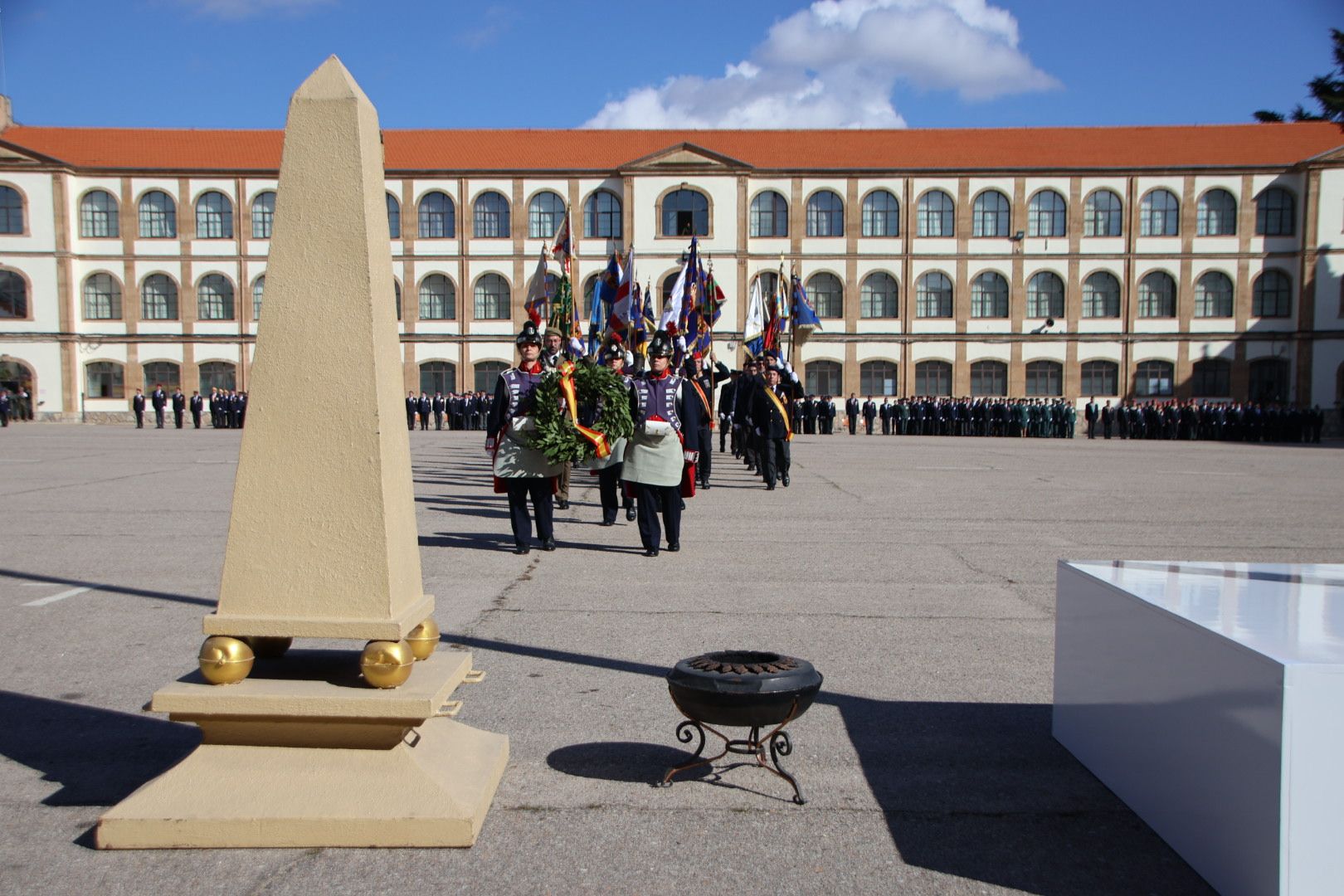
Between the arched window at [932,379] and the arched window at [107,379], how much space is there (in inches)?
1570

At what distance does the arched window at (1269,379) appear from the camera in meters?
54.2

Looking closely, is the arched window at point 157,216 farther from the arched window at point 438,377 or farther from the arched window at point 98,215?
the arched window at point 438,377

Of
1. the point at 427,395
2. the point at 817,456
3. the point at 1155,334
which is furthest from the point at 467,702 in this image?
the point at 1155,334

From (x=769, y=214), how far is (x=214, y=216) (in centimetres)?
2800

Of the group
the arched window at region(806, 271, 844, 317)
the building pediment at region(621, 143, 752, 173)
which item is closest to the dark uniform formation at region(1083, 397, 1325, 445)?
the arched window at region(806, 271, 844, 317)

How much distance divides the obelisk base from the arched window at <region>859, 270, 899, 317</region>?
174 feet

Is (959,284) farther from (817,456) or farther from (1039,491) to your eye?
(1039,491)

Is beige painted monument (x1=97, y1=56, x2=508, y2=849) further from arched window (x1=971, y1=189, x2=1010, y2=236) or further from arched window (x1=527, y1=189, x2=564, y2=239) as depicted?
arched window (x1=971, y1=189, x2=1010, y2=236)

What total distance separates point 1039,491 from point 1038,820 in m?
14.1

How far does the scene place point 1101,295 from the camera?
5506 cm

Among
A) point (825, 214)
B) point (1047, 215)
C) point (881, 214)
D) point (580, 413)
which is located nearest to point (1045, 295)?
point (1047, 215)

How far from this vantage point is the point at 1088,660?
453 cm

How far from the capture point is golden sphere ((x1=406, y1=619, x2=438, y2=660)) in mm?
4160

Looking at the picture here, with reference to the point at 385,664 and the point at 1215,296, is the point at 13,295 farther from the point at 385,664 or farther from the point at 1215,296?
the point at 385,664
